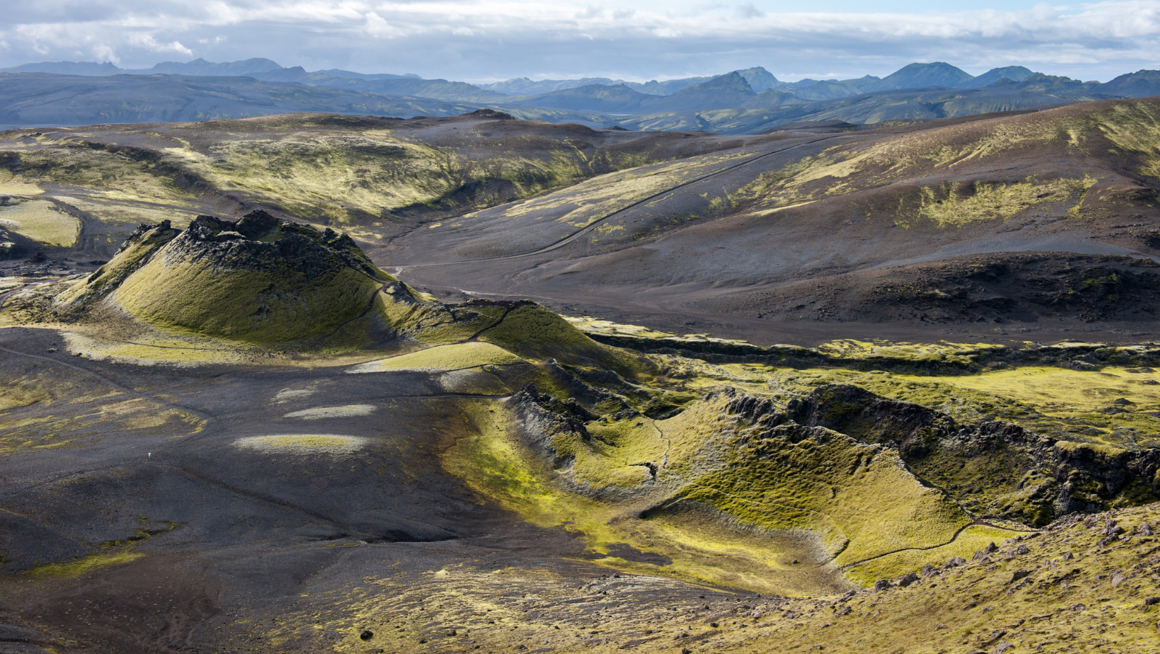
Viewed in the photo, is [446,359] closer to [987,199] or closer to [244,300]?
[244,300]

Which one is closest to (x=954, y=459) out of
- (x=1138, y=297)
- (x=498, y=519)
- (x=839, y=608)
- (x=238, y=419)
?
(x=839, y=608)

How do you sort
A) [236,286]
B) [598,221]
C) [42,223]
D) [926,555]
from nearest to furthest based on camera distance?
1. [926,555]
2. [236,286]
3. [42,223]
4. [598,221]

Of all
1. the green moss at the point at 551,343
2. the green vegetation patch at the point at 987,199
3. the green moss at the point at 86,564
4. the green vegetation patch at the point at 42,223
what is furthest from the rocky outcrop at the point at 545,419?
the green vegetation patch at the point at 42,223

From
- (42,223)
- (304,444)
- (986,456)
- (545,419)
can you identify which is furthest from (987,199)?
(42,223)

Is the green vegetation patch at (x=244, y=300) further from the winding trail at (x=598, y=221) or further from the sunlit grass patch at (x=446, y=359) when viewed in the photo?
the winding trail at (x=598, y=221)

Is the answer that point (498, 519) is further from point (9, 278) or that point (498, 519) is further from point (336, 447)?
point (9, 278)

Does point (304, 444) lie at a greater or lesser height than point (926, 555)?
lesser

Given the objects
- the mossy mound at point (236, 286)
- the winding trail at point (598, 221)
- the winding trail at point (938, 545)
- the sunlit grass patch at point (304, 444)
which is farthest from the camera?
the winding trail at point (598, 221)

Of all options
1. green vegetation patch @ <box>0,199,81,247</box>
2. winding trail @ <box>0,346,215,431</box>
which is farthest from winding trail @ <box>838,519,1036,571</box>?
green vegetation patch @ <box>0,199,81,247</box>

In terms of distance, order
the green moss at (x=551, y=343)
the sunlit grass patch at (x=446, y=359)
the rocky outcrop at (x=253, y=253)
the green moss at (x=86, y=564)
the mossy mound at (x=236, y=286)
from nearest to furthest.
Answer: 1. the green moss at (x=86, y=564)
2. the sunlit grass patch at (x=446, y=359)
3. the mossy mound at (x=236, y=286)
4. the green moss at (x=551, y=343)
5. the rocky outcrop at (x=253, y=253)
